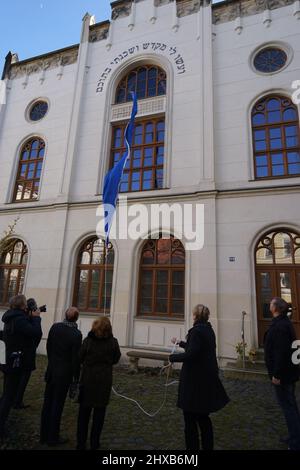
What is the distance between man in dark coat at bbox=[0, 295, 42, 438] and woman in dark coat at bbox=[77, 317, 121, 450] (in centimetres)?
88

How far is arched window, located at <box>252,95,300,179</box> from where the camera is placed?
8844 millimetres

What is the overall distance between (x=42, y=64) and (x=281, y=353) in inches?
615

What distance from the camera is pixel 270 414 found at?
482cm

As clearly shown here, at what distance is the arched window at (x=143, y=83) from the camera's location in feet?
37.1

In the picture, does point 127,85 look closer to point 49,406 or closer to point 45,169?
point 45,169

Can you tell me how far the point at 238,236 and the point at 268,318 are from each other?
2.39 meters

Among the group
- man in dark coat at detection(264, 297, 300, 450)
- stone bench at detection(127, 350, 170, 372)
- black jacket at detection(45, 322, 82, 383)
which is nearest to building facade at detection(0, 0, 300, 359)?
stone bench at detection(127, 350, 170, 372)

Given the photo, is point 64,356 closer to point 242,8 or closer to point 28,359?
point 28,359

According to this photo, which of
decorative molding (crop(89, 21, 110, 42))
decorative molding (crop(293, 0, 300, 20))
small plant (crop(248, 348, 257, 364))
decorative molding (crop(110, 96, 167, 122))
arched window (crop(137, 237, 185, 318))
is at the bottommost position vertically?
small plant (crop(248, 348, 257, 364))

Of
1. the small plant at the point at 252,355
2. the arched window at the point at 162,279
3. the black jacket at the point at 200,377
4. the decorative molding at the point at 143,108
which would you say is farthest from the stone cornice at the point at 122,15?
the black jacket at the point at 200,377

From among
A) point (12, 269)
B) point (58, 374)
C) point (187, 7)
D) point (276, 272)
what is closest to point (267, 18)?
point (187, 7)

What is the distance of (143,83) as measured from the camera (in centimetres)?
1169

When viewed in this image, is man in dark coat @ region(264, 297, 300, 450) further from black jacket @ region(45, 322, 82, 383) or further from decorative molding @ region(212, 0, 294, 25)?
decorative molding @ region(212, 0, 294, 25)
